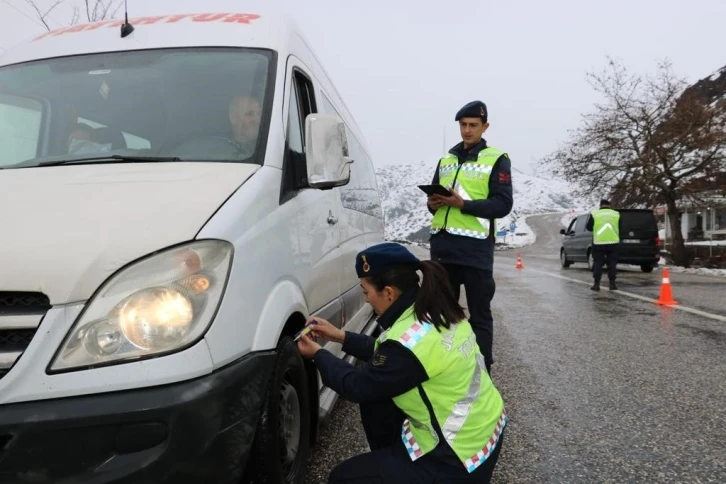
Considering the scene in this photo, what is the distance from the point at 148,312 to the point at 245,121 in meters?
1.12

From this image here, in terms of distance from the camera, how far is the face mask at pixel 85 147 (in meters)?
2.40

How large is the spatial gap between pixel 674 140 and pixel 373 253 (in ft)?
64.1

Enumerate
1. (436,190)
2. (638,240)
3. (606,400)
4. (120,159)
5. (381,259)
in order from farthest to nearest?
1. (638,240)
2. (606,400)
3. (436,190)
4. (120,159)
5. (381,259)

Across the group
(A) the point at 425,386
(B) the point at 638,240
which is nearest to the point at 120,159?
(A) the point at 425,386

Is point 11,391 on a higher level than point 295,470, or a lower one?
higher

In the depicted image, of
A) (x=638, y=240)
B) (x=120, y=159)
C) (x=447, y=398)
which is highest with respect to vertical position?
(x=120, y=159)

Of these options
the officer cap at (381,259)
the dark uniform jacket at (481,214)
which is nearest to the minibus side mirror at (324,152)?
the officer cap at (381,259)

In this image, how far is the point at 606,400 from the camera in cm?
373

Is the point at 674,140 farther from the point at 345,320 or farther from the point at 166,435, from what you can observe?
the point at 166,435

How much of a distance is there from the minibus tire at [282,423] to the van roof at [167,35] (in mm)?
1612

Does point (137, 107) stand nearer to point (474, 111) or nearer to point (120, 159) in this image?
point (120, 159)

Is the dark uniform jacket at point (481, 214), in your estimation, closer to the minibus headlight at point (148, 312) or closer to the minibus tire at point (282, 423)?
the minibus tire at point (282, 423)

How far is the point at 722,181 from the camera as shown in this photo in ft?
58.9

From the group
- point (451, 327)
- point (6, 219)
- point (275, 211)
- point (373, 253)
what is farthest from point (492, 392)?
point (6, 219)
